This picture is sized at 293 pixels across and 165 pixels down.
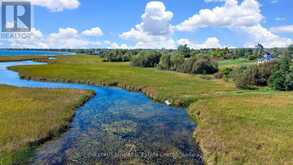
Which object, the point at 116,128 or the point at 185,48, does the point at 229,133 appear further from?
the point at 185,48

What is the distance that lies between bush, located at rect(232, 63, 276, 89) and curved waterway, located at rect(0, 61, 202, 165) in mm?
20437

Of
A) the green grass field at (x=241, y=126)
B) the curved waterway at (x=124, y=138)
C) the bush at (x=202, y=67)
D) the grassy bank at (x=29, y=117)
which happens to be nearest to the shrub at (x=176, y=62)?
the bush at (x=202, y=67)

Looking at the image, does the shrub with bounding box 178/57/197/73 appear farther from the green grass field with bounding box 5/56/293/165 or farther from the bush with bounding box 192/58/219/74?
the green grass field with bounding box 5/56/293/165

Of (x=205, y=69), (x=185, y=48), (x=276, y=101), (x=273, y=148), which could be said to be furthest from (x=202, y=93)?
(x=185, y=48)

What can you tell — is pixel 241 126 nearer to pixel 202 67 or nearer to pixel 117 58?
pixel 202 67

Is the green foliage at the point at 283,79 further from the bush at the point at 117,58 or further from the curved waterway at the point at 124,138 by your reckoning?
the bush at the point at 117,58

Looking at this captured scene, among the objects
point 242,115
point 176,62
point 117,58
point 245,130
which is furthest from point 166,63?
point 245,130

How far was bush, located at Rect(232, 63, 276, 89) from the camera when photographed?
1864 inches

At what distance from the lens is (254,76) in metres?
49.5

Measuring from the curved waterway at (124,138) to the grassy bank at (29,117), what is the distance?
0.97 metres

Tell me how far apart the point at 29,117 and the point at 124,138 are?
32.0 feet

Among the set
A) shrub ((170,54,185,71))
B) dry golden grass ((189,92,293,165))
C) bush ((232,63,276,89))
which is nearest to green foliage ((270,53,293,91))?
bush ((232,63,276,89))

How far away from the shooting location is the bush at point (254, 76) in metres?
47.3

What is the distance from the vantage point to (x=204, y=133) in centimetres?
2156
